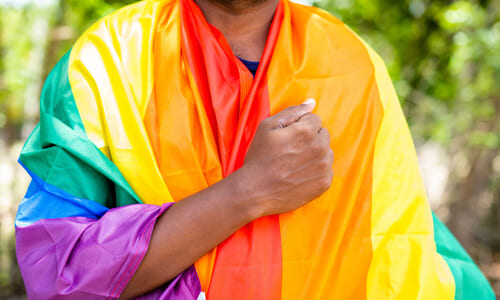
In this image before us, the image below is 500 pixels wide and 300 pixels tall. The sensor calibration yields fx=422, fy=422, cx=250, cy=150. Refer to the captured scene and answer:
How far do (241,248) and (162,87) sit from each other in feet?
1.76

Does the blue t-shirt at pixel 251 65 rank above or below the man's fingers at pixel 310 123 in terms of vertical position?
above

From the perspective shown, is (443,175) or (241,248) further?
(443,175)

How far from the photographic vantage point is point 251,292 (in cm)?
115

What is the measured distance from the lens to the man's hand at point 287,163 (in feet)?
3.73

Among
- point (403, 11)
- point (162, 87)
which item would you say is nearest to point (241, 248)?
point (162, 87)

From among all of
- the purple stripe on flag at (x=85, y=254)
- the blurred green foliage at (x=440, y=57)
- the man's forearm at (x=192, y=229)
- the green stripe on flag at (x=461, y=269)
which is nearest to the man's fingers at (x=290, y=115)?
the man's forearm at (x=192, y=229)

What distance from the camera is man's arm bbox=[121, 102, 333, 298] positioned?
1.11 meters

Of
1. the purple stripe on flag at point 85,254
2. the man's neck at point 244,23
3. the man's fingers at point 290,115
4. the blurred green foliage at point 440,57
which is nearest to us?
the purple stripe on flag at point 85,254

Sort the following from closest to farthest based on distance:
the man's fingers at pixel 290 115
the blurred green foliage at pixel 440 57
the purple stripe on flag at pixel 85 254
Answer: the purple stripe on flag at pixel 85 254 < the man's fingers at pixel 290 115 < the blurred green foliage at pixel 440 57

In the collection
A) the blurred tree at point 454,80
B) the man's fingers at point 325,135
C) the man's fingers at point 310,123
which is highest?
the man's fingers at point 310,123

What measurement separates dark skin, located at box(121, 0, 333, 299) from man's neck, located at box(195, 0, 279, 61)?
0.31 metres

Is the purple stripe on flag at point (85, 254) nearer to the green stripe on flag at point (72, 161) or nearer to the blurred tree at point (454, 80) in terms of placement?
the green stripe on flag at point (72, 161)

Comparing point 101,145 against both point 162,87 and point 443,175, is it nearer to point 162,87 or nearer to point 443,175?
point 162,87

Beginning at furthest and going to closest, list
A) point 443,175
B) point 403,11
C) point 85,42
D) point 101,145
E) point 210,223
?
point 403,11 < point 443,175 < point 85,42 < point 101,145 < point 210,223
